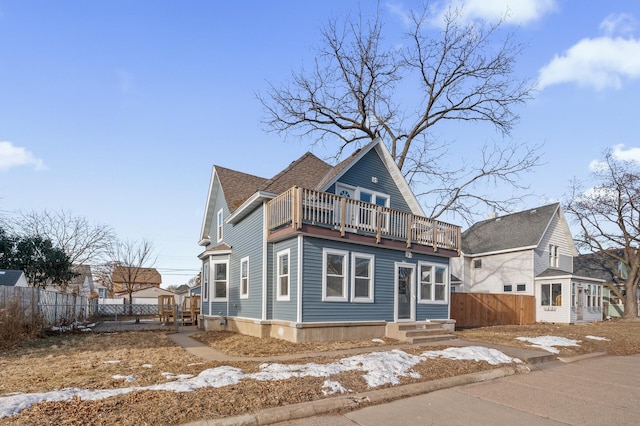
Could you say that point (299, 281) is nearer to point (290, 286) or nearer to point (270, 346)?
point (290, 286)

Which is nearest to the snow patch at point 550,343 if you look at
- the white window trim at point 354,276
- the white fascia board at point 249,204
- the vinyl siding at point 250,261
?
the white window trim at point 354,276

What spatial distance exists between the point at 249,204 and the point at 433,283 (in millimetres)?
7895

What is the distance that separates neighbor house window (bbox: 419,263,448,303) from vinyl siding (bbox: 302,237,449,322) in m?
0.33

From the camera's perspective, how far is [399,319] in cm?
1534

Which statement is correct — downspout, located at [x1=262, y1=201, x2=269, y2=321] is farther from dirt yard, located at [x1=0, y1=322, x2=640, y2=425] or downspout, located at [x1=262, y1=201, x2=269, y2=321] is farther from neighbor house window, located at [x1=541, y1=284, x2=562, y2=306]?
neighbor house window, located at [x1=541, y1=284, x2=562, y2=306]

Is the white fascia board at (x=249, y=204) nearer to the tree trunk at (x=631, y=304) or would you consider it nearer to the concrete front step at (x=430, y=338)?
the concrete front step at (x=430, y=338)

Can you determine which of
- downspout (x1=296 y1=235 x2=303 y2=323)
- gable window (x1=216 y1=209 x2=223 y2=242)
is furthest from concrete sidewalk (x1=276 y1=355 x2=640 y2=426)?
gable window (x1=216 y1=209 x2=223 y2=242)

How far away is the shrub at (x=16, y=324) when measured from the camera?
39.5 feet

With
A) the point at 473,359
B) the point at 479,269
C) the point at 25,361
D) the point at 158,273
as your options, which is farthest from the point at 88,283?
the point at 473,359

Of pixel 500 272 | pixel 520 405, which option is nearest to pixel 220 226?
pixel 520 405

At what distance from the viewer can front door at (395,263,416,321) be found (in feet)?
50.9

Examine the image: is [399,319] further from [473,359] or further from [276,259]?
[473,359]

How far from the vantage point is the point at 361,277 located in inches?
557

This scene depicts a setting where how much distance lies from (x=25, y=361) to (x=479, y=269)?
2799 cm
